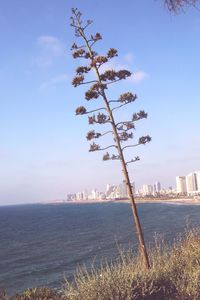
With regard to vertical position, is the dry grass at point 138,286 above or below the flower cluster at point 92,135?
below

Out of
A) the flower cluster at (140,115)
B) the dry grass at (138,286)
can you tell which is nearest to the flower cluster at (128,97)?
the flower cluster at (140,115)

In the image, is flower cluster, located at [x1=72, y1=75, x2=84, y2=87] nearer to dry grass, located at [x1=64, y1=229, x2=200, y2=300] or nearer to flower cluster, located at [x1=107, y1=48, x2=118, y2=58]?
flower cluster, located at [x1=107, y1=48, x2=118, y2=58]

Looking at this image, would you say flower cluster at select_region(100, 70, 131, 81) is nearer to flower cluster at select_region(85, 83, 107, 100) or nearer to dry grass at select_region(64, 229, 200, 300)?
flower cluster at select_region(85, 83, 107, 100)

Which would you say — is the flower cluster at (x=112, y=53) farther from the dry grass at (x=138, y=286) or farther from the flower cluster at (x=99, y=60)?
the dry grass at (x=138, y=286)

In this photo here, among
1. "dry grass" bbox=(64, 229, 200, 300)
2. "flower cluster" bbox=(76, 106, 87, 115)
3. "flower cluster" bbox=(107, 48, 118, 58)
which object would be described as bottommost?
"dry grass" bbox=(64, 229, 200, 300)

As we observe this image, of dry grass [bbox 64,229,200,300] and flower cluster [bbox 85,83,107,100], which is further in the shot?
flower cluster [bbox 85,83,107,100]

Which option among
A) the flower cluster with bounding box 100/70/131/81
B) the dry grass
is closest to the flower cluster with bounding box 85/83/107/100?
the flower cluster with bounding box 100/70/131/81

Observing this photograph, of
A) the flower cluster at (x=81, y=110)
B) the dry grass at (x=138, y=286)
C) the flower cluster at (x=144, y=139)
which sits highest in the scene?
the flower cluster at (x=81, y=110)

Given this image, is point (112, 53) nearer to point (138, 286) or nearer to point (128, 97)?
point (128, 97)

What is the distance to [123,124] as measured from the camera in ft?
40.6

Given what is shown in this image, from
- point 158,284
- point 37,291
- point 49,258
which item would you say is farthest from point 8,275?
point 158,284

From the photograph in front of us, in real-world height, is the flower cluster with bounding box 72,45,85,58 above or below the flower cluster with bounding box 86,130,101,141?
above

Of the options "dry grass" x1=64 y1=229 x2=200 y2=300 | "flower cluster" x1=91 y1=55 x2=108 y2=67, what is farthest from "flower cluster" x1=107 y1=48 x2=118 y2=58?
"dry grass" x1=64 y1=229 x2=200 y2=300

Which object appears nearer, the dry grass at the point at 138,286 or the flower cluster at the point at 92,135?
the dry grass at the point at 138,286
